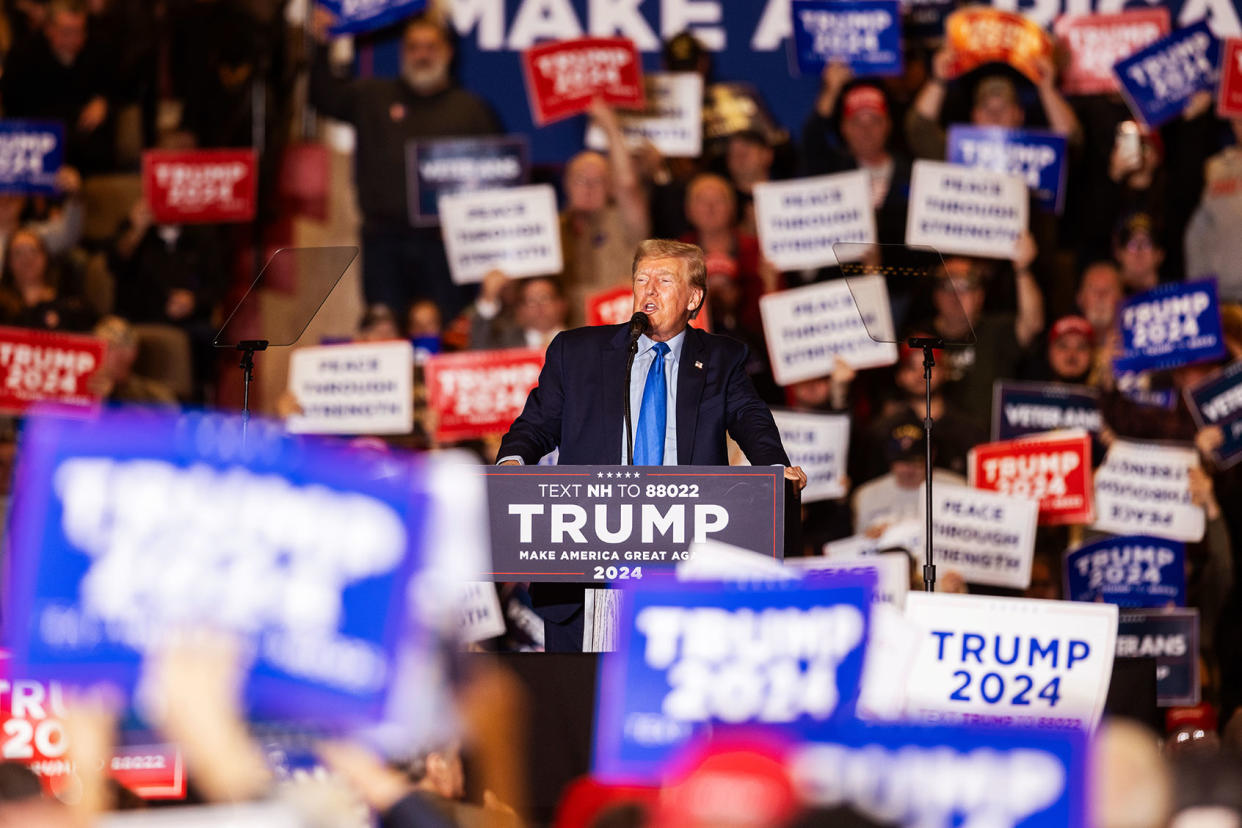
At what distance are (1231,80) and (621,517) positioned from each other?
19.5 feet

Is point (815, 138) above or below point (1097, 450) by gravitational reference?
above

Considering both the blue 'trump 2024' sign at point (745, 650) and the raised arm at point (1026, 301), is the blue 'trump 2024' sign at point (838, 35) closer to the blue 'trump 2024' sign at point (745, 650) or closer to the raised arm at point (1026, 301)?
the raised arm at point (1026, 301)

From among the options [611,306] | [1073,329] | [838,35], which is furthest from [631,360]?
[838,35]

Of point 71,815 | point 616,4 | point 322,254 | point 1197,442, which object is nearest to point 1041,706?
point 71,815

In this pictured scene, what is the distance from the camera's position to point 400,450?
25.7 feet

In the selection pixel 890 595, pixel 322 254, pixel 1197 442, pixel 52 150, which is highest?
pixel 52 150

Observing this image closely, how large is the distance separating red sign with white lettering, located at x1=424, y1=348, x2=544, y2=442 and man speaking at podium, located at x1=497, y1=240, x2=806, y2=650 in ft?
10.2

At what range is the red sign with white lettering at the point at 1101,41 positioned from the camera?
9.82 m

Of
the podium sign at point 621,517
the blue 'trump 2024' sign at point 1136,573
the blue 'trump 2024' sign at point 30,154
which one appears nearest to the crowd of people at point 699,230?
the blue 'trump 2024' sign at point 30,154

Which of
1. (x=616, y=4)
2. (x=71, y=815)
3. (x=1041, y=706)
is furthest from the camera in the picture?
(x=616, y=4)

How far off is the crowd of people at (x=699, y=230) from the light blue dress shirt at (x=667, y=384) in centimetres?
291

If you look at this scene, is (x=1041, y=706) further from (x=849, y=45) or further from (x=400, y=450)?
(x=849, y=45)

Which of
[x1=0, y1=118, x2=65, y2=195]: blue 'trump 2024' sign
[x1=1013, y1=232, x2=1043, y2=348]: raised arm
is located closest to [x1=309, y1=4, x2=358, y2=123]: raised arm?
[x1=0, y1=118, x2=65, y2=195]: blue 'trump 2024' sign

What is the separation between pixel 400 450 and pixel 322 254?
2129 millimetres
